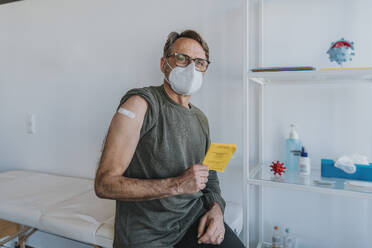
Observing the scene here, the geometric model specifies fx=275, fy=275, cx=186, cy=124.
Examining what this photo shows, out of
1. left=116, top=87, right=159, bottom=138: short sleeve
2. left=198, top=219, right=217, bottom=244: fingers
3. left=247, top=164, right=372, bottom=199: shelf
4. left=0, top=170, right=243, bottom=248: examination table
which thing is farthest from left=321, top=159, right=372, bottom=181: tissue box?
left=116, top=87, right=159, bottom=138: short sleeve

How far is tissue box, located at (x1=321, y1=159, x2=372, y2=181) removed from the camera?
129cm

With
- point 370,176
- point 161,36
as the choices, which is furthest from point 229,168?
point 161,36

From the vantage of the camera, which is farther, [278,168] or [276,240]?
[276,240]

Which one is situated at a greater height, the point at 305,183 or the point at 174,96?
the point at 174,96

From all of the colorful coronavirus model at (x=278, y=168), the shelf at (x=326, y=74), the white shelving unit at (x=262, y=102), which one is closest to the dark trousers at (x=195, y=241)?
the white shelving unit at (x=262, y=102)

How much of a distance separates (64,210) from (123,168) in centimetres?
77

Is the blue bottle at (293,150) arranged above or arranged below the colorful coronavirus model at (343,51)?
below

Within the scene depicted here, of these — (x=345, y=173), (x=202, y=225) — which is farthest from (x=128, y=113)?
(x=345, y=173)

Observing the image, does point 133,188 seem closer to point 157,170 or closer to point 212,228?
point 157,170

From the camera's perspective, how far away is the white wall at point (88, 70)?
5.69 feet

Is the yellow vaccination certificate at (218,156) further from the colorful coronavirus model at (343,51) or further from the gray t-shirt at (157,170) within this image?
the colorful coronavirus model at (343,51)

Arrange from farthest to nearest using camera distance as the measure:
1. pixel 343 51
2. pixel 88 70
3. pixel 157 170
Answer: pixel 88 70 < pixel 343 51 < pixel 157 170

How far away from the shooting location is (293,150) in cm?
152

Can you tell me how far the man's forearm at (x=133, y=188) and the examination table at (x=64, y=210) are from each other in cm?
43
